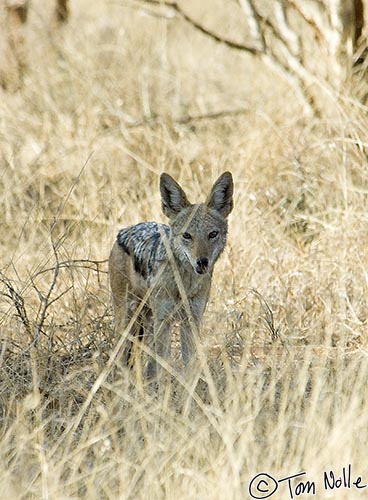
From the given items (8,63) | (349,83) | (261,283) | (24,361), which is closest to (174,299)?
(24,361)

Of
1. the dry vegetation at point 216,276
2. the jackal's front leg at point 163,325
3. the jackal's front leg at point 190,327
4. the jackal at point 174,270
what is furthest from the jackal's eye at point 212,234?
the dry vegetation at point 216,276

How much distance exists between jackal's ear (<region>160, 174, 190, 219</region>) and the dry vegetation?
1.91 feet

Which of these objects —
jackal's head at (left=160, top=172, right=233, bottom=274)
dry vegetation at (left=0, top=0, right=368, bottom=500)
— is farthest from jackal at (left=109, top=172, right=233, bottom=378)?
dry vegetation at (left=0, top=0, right=368, bottom=500)

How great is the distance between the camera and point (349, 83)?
8.75m

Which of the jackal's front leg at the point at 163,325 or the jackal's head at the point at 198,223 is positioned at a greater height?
the jackal's head at the point at 198,223

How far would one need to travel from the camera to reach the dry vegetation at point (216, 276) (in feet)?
15.2

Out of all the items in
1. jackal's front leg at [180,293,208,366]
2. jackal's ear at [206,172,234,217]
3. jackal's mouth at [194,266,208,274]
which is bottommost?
jackal's front leg at [180,293,208,366]

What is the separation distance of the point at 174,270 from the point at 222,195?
0.65 m

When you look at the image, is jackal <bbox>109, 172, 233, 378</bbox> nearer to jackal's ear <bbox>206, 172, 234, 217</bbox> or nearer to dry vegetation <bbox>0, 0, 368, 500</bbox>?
jackal's ear <bbox>206, 172, 234, 217</bbox>

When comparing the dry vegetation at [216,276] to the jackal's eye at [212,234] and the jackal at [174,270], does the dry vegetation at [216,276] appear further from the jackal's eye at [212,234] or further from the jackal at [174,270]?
the jackal's eye at [212,234]

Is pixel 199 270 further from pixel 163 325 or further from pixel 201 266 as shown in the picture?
pixel 163 325

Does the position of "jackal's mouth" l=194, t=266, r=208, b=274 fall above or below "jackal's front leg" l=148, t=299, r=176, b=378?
above

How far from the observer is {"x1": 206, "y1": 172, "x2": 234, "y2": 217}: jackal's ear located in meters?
6.40

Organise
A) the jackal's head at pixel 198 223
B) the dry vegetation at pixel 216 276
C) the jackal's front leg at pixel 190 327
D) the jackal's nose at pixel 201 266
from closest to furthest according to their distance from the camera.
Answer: the dry vegetation at pixel 216 276
the jackal's nose at pixel 201 266
the jackal's head at pixel 198 223
the jackal's front leg at pixel 190 327
